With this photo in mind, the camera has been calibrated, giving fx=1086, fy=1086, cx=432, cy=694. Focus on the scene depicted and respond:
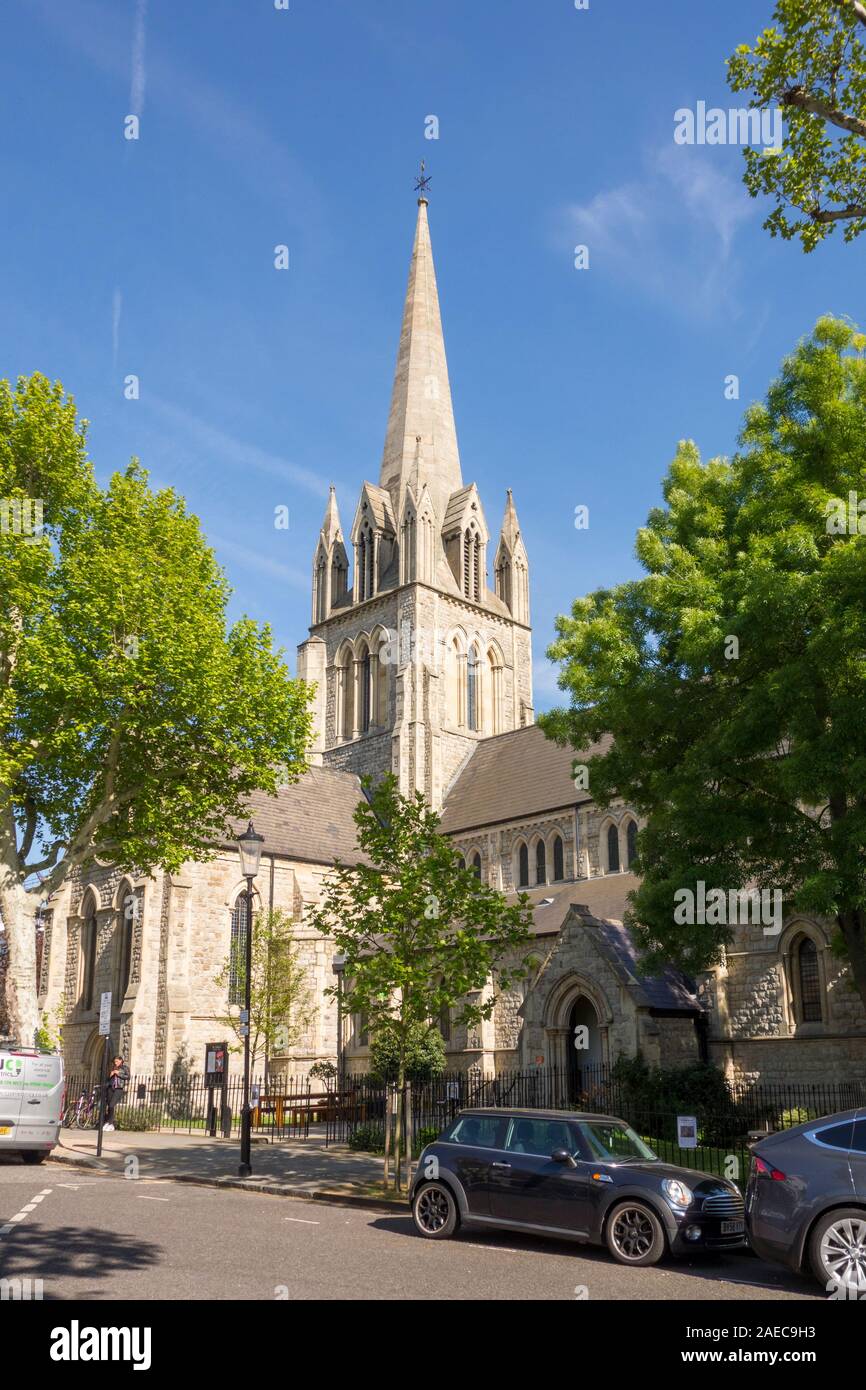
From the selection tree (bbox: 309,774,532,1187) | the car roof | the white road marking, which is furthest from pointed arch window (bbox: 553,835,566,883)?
the car roof

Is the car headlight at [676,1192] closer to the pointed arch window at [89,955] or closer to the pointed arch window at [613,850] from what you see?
the pointed arch window at [613,850]

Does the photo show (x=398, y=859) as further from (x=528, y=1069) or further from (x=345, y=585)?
(x=345, y=585)

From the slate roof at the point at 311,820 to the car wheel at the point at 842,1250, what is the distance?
2977 cm

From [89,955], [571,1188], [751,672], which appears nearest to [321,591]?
[89,955]

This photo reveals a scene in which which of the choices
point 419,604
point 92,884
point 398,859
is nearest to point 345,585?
point 419,604

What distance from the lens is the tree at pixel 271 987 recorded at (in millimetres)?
34344

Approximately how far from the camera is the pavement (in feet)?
56.6

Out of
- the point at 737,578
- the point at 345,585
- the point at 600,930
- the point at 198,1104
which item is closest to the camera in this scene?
the point at 737,578

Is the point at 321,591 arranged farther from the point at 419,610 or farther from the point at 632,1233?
the point at 632,1233

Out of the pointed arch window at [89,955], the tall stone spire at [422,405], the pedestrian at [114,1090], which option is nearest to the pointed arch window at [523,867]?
the pointed arch window at [89,955]

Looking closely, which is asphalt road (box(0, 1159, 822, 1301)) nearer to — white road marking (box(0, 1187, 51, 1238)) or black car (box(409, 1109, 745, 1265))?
white road marking (box(0, 1187, 51, 1238))

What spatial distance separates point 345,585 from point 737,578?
142 feet

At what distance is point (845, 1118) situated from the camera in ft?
32.9
